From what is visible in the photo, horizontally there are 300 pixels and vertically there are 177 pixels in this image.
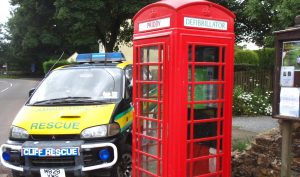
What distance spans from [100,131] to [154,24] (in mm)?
2082

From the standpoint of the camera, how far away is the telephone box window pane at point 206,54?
4227mm

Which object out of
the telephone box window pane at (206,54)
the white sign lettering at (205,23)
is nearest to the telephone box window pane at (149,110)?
the telephone box window pane at (206,54)

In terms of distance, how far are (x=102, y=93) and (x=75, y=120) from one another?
88cm

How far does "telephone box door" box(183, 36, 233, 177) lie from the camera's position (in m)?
4.18

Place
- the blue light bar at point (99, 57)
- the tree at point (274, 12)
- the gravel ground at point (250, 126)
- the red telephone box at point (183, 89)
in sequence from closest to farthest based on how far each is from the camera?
1. the red telephone box at point (183, 89)
2. the blue light bar at point (99, 57)
3. the gravel ground at point (250, 126)
4. the tree at point (274, 12)

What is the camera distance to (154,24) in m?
4.30

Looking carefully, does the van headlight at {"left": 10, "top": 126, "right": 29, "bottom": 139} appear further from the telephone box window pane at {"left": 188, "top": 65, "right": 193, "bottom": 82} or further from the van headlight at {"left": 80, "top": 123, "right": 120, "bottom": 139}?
the telephone box window pane at {"left": 188, "top": 65, "right": 193, "bottom": 82}

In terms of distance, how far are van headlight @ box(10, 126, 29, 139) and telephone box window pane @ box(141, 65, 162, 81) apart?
2.27m

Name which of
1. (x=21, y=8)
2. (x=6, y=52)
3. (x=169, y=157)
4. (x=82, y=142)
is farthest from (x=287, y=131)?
(x=6, y=52)

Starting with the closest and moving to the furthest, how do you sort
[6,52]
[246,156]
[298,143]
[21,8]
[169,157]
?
1. [169,157]
2. [298,143]
3. [246,156]
4. [21,8]
5. [6,52]

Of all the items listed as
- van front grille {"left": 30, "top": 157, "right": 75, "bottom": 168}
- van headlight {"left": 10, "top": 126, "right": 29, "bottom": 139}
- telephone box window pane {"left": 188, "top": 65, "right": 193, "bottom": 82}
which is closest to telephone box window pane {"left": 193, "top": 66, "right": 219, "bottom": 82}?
telephone box window pane {"left": 188, "top": 65, "right": 193, "bottom": 82}

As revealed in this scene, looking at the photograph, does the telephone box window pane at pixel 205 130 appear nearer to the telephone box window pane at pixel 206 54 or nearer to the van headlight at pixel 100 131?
the telephone box window pane at pixel 206 54

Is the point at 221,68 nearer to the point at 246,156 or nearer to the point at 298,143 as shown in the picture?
the point at 298,143

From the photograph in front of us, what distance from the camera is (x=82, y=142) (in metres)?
5.68
